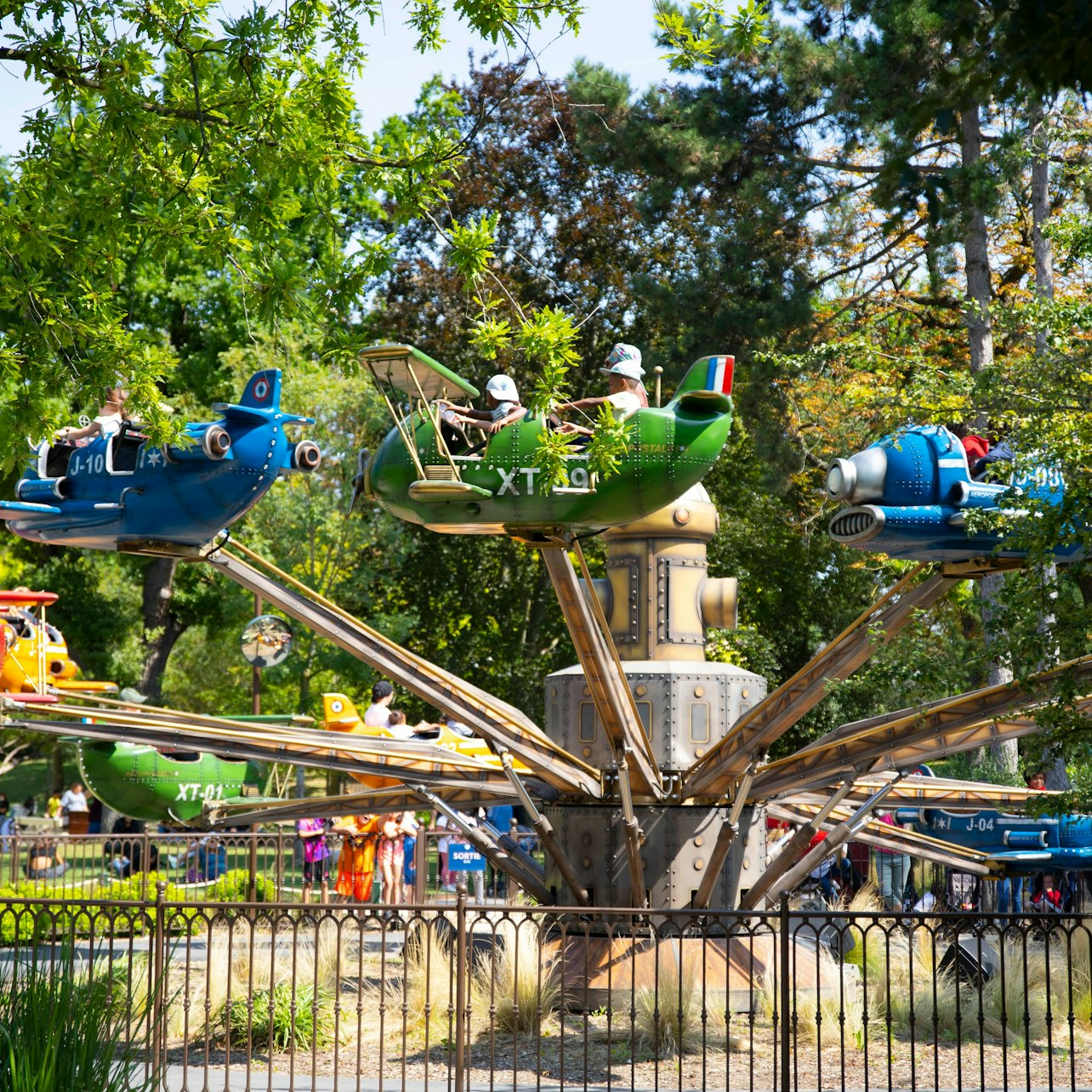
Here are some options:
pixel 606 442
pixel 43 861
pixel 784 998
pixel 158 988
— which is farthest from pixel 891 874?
pixel 43 861

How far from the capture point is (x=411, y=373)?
30.6 feet

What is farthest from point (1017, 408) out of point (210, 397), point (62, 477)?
point (210, 397)

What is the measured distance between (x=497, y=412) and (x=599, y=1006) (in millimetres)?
4578

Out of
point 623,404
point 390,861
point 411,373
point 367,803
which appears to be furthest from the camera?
point 390,861

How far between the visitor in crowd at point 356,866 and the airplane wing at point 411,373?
833 centimetres

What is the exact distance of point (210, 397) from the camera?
99.5 ft

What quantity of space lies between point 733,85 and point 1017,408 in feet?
53.1

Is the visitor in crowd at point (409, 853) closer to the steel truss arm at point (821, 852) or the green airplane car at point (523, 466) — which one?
the steel truss arm at point (821, 852)

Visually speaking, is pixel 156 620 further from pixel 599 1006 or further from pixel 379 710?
pixel 599 1006

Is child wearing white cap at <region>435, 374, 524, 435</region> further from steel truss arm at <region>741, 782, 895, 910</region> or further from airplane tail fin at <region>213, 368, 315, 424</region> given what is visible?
steel truss arm at <region>741, 782, 895, 910</region>

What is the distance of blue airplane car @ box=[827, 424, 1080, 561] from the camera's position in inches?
376

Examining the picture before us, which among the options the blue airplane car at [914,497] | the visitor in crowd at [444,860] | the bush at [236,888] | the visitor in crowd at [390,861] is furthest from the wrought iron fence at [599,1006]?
the visitor in crowd at [444,860]

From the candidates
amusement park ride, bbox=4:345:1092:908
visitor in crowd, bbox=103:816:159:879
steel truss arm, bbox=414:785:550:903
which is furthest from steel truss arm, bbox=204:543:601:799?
visitor in crowd, bbox=103:816:159:879

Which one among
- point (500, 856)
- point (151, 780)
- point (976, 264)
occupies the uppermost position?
point (976, 264)
